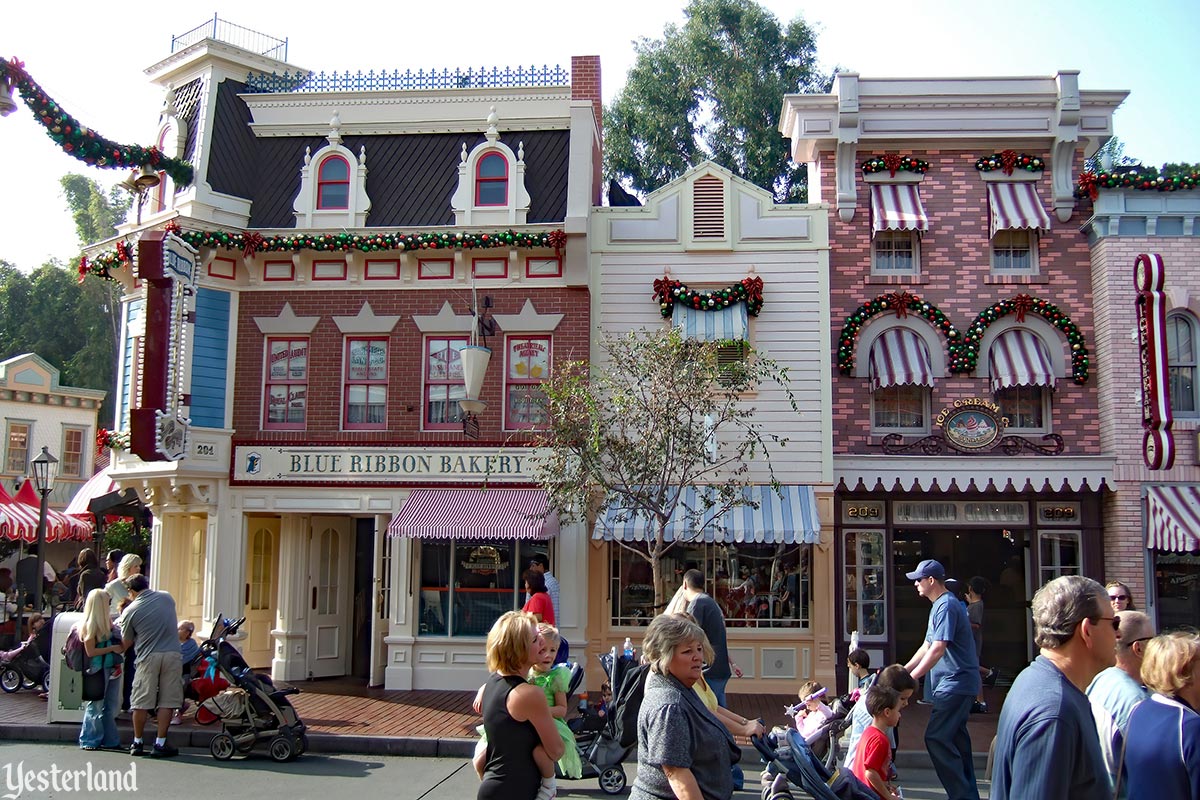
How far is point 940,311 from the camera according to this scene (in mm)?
16219

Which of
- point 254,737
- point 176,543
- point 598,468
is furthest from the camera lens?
point 176,543

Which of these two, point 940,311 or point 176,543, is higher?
point 940,311

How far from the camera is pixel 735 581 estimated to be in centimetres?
1589

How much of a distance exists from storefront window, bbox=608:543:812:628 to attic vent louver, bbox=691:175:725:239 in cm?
486

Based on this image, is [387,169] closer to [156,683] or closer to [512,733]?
[156,683]

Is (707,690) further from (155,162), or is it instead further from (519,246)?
(155,162)

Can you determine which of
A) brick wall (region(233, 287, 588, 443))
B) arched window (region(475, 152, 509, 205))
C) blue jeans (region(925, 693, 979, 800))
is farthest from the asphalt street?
arched window (region(475, 152, 509, 205))

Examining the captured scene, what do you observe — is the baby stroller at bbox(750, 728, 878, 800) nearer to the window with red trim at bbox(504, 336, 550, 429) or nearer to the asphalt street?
the asphalt street

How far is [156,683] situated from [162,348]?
5.97 metres

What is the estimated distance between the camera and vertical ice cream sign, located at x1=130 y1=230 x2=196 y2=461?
14578 mm

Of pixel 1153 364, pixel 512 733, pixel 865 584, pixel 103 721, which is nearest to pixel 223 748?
pixel 103 721

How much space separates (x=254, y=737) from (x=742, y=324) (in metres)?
8.93

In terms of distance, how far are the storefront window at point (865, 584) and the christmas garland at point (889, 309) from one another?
8.76 ft

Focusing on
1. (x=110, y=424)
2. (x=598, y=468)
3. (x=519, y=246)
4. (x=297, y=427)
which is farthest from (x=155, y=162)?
(x=110, y=424)
